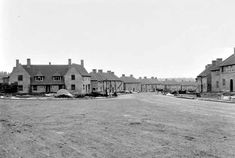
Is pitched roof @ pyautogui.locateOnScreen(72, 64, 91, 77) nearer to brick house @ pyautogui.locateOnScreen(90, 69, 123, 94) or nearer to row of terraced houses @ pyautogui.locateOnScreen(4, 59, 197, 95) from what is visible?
row of terraced houses @ pyautogui.locateOnScreen(4, 59, 197, 95)

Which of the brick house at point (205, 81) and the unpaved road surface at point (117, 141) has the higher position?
the brick house at point (205, 81)

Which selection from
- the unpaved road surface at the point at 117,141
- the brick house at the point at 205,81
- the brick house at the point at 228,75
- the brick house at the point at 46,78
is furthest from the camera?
the brick house at the point at 205,81

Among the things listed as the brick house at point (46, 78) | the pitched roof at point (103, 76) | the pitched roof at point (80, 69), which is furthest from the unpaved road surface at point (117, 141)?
the pitched roof at point (103, 76)

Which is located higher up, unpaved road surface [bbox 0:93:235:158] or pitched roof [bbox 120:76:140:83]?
pitched roof [bbox 120:76:140:83]

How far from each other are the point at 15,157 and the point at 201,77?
73.2 metres

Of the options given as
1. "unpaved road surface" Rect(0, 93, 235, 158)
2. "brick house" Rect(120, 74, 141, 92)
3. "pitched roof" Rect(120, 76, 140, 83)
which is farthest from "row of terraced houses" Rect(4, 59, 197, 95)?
"pitched roof" Rect(120, 76, 140, 83)

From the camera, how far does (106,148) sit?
990 cm

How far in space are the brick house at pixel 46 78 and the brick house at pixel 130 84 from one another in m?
61.3

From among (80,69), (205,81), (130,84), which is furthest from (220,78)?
(130,84)

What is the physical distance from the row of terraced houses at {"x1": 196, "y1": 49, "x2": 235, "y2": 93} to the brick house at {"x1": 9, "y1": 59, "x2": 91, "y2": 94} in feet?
111

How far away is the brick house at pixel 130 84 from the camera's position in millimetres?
129750

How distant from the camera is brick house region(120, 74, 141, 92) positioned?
12975 cm

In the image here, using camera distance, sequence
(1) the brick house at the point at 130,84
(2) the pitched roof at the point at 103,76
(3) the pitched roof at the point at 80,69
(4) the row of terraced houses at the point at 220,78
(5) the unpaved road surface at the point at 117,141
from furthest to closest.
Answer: (1) the brick house at the point at 130,84 < (2) the pitched roof at the point at 103,76 < (3) the pitched roof at the point at 80,69 < (4) the row of terraced houses at the point at 220,78 < (5) the unpaved road surface at the point at 117,141

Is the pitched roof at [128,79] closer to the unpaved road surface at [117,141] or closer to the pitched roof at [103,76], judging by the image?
the pitched roof at [103,76]
